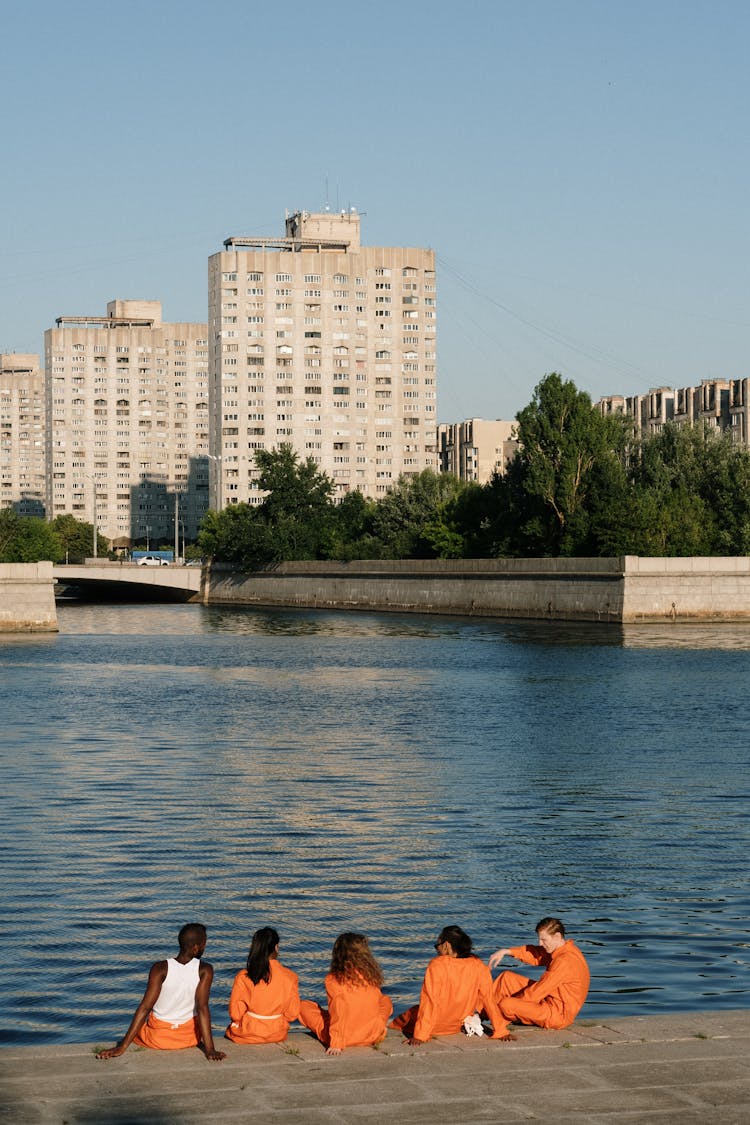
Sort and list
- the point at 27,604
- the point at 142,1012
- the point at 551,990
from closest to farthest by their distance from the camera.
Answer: the point at 142,1012 < the point at 551,990 < the point at 27,604

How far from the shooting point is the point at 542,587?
93.6 metres

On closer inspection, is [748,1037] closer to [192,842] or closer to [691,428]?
[192,842]

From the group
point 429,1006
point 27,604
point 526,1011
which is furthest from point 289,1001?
point 27,604

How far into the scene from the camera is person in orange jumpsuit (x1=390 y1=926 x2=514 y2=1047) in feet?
40.3

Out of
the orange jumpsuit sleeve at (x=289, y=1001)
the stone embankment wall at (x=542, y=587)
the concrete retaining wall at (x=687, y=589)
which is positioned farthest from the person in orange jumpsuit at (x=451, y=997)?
the concrete retaining wall at (x=687, y=589)

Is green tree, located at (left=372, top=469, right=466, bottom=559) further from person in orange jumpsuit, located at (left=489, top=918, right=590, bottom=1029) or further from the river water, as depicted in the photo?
person in orange jumpsuit, located at (left=489, top=918, right=590, bottom=1029)

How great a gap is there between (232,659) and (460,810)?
43490 mm

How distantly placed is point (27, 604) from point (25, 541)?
260 ft

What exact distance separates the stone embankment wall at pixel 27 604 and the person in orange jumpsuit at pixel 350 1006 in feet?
255

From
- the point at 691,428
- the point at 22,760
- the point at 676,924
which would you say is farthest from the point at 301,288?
the point at 676,924

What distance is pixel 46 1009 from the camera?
15227mm

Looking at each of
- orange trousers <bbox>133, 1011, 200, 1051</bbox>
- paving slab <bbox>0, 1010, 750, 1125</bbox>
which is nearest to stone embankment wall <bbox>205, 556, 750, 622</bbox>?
paving slab <bbox>0, 1010, 750, 1125</bbox>

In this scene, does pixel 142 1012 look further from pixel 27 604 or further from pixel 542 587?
pixel 542 587

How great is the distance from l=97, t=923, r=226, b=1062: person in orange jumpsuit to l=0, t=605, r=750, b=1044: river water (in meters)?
2.18
